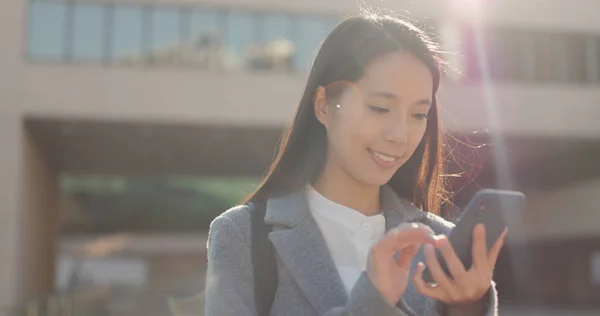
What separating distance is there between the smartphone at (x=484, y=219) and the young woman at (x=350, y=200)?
2 centimetres

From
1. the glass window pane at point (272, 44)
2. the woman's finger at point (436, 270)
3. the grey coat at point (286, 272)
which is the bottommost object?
the glass window pane at point (272, 44)

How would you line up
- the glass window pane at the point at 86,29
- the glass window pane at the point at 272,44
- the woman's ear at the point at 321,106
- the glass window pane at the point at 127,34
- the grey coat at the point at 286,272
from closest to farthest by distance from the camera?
the grey coat at the point at 286,272 < the woman's ear at the point at 321,106 < the glass window pane at the point at 86,29 < the glass window pane at the point at 127,34 < the glass window pane at the point at 272,44

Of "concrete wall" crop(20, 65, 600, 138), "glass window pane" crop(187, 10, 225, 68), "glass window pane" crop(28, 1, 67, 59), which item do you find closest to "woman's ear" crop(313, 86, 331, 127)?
"concrete wall" crop(20, 65, 600, 138)

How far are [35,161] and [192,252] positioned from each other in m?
28.6

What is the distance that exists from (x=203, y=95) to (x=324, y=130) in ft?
74.9

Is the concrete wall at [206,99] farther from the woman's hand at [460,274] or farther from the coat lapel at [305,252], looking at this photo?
Answer: the woman's hand at [460,274]

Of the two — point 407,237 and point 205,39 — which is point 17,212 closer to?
point 205,39

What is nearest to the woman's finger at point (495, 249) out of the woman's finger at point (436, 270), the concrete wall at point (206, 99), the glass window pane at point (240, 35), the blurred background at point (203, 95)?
the woman's finger at point (436, 270)

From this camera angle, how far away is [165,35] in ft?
82.0

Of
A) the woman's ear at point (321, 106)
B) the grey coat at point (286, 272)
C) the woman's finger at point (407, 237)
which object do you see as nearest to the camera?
the woman's finger at point (407, 237)

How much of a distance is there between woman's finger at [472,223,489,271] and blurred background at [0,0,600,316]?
1818cm

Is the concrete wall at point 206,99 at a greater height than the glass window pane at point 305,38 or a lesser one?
lesser

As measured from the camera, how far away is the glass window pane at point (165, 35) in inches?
986

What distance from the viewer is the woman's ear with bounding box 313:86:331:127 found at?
2.31 metres
